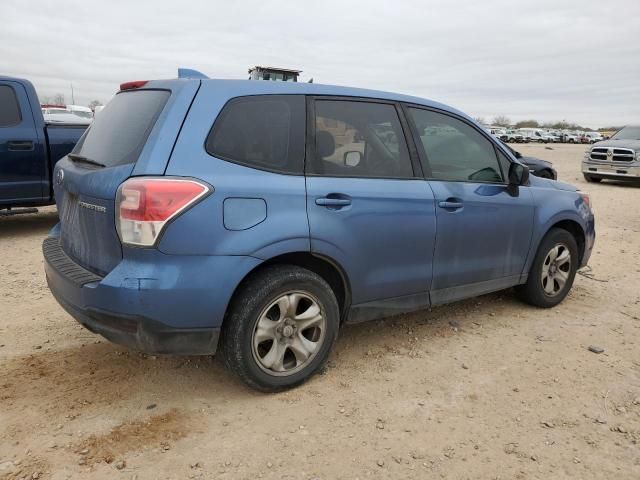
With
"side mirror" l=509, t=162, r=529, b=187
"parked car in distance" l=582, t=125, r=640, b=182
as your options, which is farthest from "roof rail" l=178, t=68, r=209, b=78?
"parked car in distance" l=582, t=125, r=640, b=182

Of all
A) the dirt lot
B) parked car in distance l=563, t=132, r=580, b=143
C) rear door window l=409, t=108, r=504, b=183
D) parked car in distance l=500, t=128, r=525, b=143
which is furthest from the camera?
parked car in distance l=563, t=132, r=580, b=143

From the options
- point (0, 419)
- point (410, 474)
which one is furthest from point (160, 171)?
point (410, 474)

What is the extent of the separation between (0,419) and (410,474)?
6.98 ft

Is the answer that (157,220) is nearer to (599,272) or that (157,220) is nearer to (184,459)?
Result: (184,459)

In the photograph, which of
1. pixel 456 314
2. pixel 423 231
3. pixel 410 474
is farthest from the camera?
pixel 456 314

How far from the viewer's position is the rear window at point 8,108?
700 centimetres

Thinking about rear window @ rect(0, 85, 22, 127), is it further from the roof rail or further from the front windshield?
the front windshield

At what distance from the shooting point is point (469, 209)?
12.5 ft

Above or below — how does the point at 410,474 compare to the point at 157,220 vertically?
below

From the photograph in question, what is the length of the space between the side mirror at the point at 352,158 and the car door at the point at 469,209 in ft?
1.81

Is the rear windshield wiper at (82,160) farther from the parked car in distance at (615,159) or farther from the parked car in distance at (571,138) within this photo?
the parked car in distance at (571,138)

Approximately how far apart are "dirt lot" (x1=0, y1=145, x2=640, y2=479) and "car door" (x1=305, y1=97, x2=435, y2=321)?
0.54 metres

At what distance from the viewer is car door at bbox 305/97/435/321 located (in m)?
3.13

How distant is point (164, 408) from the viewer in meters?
2.99
